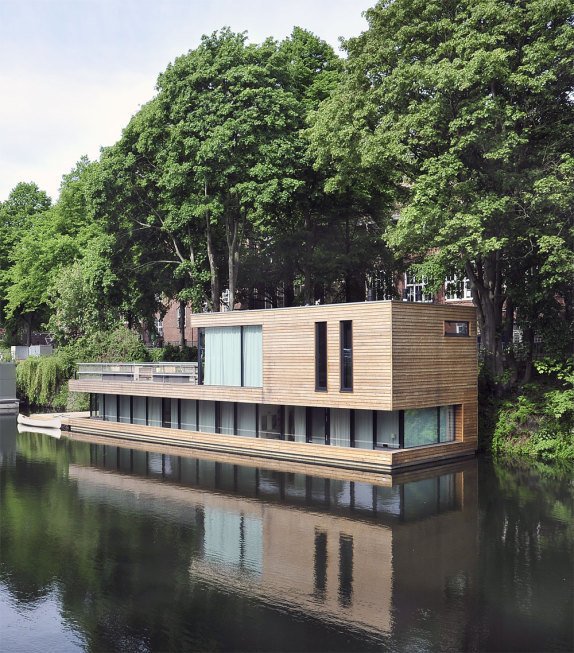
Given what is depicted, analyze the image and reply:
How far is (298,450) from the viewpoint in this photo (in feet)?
88.8

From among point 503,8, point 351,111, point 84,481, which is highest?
point 503,8

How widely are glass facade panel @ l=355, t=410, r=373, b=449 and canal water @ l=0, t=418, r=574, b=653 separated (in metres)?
2.12

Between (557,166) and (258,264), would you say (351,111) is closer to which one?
(557,166)

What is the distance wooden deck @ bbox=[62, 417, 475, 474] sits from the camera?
24500 millimetres

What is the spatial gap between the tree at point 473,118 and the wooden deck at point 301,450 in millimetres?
7597

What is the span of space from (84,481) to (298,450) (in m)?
8.05

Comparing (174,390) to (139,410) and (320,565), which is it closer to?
(139,410)

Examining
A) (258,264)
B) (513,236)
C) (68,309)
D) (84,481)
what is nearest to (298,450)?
(84,481)

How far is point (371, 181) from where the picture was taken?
106 feet

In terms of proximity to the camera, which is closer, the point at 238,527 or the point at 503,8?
the point at 238,527

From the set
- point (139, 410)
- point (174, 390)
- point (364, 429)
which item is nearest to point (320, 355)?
point (364, 429)

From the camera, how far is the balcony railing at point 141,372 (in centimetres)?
3262

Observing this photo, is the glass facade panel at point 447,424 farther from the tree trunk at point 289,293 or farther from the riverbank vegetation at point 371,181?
the tree trunk at point 289,293

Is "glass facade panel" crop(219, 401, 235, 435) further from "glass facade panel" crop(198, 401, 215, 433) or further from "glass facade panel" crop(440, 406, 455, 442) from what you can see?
"glass facade panel" crop(440, 406, 455, 442)
